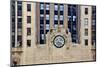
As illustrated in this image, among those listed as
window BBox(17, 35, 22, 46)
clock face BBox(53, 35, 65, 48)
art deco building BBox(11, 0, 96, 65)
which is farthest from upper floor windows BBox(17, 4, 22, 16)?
clock face BBox(53, 35, 65, 48)

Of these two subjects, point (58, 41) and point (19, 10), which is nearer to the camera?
point (19, 10)

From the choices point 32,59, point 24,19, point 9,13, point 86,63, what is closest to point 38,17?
point 24,19

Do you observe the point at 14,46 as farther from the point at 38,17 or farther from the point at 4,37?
the point at 38,17

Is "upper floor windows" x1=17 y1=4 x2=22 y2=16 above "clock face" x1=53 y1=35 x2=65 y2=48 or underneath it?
above

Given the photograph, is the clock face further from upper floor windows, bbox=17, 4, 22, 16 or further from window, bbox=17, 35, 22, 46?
upper floor windows, bbox=17, 4, 22, 16

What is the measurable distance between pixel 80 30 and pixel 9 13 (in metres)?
0.96

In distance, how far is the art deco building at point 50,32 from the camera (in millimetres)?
2314

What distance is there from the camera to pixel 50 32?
2.43 m

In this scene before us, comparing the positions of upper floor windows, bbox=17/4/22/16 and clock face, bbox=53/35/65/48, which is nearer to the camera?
upper floor windows, bbox=17/4/22/16

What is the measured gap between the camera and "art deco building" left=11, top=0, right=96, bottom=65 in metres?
2.31

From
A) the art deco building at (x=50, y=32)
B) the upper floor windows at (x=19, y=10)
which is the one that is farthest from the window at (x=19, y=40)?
the upper floor windows at (x=19, y=10)

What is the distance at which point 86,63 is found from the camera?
2.61 meters

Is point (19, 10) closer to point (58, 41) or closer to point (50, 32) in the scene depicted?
point (50, 32)

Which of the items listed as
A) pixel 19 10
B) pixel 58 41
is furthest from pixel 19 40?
pixel 58 41
